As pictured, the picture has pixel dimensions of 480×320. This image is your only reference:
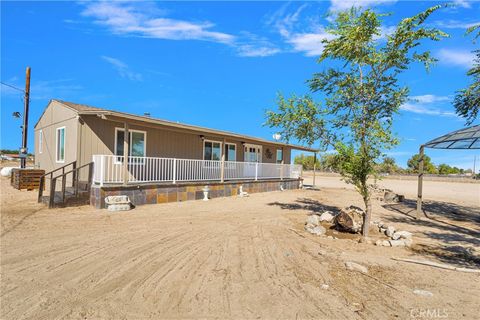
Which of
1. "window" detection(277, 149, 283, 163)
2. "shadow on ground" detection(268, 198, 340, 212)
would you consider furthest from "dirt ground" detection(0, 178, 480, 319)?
"window" detection(277, 149, 283, 163)

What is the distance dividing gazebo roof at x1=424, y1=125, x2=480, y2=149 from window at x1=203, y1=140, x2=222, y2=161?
10.0 m

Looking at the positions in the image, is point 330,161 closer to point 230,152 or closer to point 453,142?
point 453,142

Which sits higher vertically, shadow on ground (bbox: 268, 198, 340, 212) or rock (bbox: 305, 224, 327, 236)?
rock (bbox: 305, 224, 327, 236)

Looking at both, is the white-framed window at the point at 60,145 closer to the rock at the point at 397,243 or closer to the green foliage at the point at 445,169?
the rock at the point at 397,243

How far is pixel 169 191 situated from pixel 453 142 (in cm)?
1143

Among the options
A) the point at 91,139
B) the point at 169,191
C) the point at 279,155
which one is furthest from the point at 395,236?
the point at 279,155

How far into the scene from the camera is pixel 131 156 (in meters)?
11.4

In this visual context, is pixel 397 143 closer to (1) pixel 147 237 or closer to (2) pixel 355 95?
(2) pixel 355 95

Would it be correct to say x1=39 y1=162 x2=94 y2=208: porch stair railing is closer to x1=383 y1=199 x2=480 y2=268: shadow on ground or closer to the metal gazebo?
x1=383 y1=199 x2=480 y2=268: shadow on ground

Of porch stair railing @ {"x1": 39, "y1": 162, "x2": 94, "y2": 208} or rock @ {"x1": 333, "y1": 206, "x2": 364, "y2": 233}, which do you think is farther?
porch stair railing @ {"x1": 39, "y1": 162, "x2": 94, "y2": 208}

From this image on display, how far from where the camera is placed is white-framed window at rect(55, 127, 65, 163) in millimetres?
12734

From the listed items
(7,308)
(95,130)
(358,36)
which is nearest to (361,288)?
(7,308)

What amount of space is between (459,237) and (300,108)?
17.7 feet

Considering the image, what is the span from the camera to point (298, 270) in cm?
444
